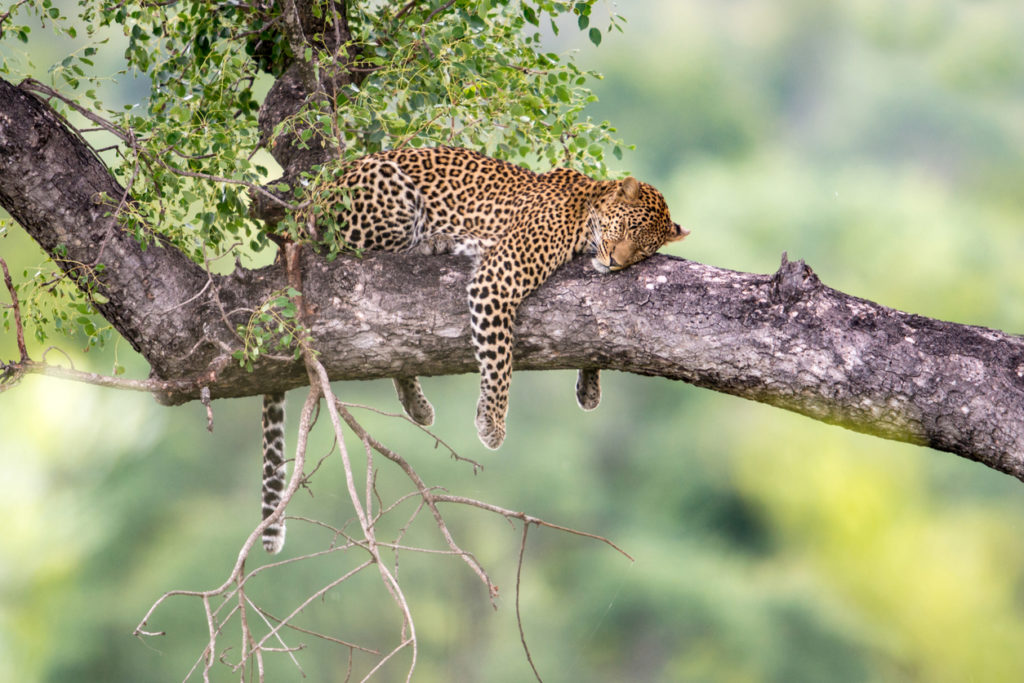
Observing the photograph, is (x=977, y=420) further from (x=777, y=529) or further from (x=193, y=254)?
(x=777, y=529)

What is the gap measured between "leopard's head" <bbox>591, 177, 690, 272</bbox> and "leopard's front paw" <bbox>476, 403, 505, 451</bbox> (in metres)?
0.84

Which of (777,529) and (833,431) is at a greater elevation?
(833,431)

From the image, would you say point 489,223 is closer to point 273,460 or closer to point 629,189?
point 629,189

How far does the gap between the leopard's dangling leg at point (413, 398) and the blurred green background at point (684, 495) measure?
9.28 meters

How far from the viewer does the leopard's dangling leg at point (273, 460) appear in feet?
16.3

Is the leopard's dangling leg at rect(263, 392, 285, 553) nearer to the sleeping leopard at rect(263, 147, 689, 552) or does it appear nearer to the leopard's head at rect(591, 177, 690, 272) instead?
the sleeping leopard at rect(263, 147, 689, 552)

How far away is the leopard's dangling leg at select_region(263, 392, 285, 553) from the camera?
16.3ft

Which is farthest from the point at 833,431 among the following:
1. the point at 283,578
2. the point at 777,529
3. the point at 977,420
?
the point at 977,420

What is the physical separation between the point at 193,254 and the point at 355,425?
150 centimetres

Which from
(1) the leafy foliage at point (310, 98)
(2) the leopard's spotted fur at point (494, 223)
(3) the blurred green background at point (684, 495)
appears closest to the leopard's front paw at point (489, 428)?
→ (2) the leopard's spotted fur at point (494, 223)

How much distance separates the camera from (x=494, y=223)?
4.99 meters

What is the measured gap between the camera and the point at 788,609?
19.9 m

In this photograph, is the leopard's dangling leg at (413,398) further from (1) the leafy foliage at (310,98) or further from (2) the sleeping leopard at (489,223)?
(1) the leafy foliage at (310,98)

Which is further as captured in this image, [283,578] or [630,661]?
[630,661]
